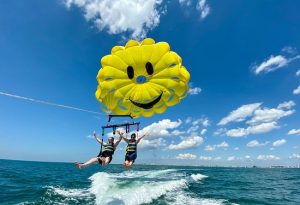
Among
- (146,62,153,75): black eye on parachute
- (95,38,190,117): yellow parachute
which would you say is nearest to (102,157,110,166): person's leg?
(95,38,190,117): yellow parachute

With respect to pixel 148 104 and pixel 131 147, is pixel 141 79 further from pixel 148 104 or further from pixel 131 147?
pixel 131 147

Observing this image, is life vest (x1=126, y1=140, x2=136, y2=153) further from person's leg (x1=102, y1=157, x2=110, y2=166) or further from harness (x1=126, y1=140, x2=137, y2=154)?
person's leg (x1=102, y1=157, x2=110, y2=166)

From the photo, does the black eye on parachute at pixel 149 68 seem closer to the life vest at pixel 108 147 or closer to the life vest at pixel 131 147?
the life vest at pixel 131 147

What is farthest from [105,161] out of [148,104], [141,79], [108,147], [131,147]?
[141,79]

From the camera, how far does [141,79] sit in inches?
399

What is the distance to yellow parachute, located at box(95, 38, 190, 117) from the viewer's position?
31.2 feet

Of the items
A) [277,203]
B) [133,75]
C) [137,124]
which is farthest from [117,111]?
[277,203]

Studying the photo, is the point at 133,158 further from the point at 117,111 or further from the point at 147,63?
the point at 147,63

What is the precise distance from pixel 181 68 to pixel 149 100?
1.70 meters

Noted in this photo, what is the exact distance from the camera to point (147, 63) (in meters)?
9.66

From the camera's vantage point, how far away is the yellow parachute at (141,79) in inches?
374

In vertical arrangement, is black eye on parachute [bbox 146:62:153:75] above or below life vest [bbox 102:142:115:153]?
above

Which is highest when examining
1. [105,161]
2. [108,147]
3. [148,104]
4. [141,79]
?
[141,79]

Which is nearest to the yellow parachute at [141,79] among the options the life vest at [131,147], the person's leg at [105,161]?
the life vest at [131,147]
